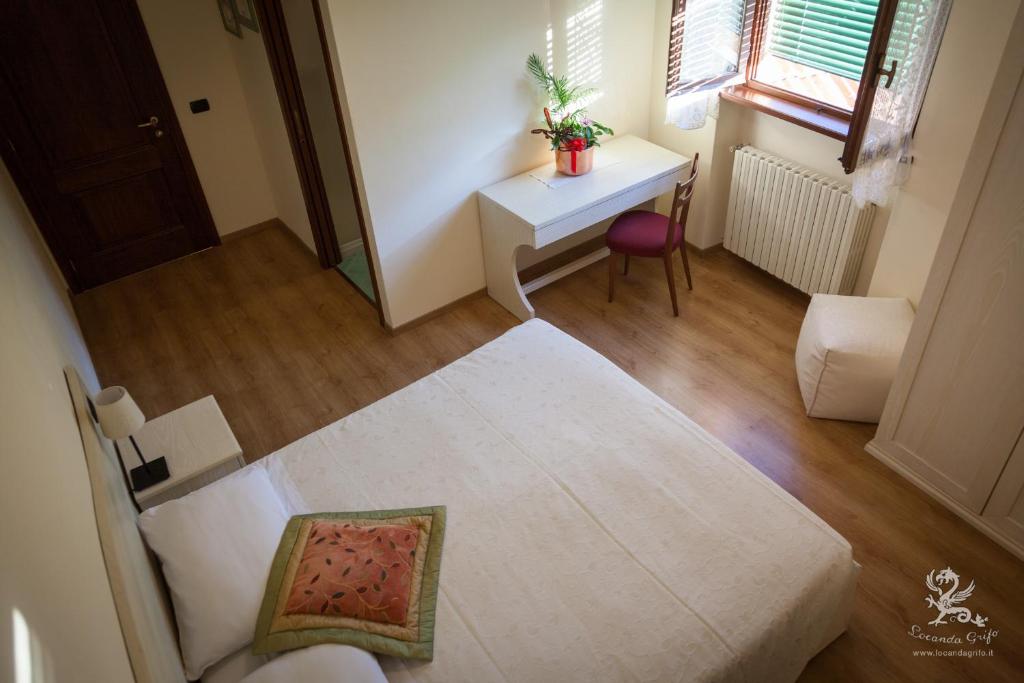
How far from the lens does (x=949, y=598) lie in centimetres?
250

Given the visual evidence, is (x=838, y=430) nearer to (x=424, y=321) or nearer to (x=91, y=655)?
(x=424, y=321)

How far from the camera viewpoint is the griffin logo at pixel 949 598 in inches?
96.2

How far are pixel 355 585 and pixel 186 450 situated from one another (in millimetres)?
997

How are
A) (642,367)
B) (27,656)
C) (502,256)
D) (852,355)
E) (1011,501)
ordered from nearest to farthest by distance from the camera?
(27,656) → (1011,501) → (852,355) → (642,367) → (502,256)

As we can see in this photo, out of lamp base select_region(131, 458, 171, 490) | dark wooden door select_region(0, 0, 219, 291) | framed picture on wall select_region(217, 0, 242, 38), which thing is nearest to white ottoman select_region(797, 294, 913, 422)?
lamp base select_region(131, 458, 171, 490)

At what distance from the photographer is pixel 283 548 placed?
215 cm

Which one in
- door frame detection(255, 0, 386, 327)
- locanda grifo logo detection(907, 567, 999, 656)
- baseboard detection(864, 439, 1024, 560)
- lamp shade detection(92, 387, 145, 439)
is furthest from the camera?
door frame detection(255, 0, 386, 327)

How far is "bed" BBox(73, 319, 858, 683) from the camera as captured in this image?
1952 millimetres

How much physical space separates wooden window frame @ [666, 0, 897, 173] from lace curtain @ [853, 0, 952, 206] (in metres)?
0.04

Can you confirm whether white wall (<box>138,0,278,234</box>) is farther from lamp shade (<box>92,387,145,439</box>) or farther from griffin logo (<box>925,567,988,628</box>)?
griffin logo (<box>925,567,988,628</box>)

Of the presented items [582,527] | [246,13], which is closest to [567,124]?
[246,13]

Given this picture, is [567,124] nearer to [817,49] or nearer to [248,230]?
[817,49]

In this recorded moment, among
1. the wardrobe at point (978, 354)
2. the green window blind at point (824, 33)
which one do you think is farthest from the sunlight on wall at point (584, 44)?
the wardrobe at point (978, 354)

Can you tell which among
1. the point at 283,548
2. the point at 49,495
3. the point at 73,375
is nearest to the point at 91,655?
the point at 49,495
